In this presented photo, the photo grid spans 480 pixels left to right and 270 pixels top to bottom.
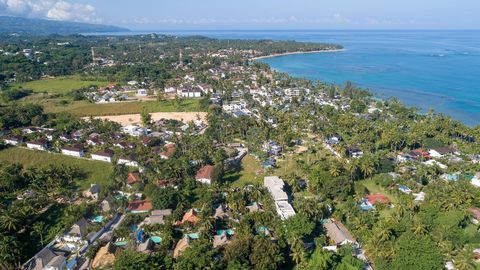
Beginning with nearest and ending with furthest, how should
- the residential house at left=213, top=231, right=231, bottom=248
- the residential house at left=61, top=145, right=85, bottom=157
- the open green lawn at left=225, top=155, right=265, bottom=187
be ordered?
the residential house at left=213, top=231, right=231, bottom=248 < the open green lawn at left=225, top=155, right=265, bottom=187 < the residential house at left=61, top=145, right=85, bottom=157

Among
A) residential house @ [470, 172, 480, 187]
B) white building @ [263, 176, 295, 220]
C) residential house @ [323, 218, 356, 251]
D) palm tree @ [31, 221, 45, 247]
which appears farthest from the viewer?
residential house @ [470, 172, 480, 187]

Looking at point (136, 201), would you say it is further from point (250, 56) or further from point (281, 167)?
point (250, 56)

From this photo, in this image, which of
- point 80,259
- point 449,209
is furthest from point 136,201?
point 449,209

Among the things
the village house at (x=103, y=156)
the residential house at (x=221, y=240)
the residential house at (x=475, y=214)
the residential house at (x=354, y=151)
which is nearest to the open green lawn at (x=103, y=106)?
the village house at (x=103, y=156)

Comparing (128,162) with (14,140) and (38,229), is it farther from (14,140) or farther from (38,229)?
(14,140)

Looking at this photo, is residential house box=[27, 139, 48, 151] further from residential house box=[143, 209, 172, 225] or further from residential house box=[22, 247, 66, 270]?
residential house box=[22, 247, 66, 270]

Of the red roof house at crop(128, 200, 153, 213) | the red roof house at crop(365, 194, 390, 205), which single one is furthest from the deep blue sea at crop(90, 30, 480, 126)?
the red roof house at crop(128, 200, 153, 213)

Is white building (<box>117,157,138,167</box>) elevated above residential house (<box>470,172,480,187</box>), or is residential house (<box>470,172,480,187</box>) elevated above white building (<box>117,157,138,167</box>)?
white building (<box>117,157,138,167</box>)
